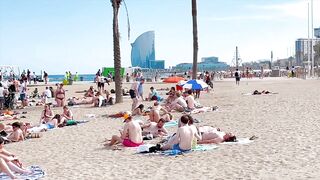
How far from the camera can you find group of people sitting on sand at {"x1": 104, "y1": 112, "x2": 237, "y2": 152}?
377 inches

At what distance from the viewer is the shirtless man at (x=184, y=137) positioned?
9500mm

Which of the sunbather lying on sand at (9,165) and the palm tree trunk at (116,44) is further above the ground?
the palm tree trunk at (116,44)

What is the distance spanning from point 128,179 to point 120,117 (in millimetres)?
8976

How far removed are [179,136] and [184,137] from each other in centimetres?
11

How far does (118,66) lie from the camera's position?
71.8 ft

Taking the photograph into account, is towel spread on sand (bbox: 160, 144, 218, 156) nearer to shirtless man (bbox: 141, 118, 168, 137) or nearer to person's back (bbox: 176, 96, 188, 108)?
shirtless man (bbox: 141, 118, 168, 137)

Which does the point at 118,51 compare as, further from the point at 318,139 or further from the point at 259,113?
the point at 318,139

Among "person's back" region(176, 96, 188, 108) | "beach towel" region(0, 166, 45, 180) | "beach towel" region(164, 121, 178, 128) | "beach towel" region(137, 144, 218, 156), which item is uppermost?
"person's back" region(176, 96, 188, 108)

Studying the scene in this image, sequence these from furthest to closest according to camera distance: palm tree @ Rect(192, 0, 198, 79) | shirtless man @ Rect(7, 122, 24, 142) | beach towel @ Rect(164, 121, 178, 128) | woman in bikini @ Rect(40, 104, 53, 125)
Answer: palm tree @ Rect(192, 0, 198, 79) → woman in bikini @ Rect(40, 104, 53, 125) → beach towel @ Rect(164, 121, 178, 128) → shirtless man @ Rect(7, 122, 24, 142)

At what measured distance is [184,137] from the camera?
9.52 metres

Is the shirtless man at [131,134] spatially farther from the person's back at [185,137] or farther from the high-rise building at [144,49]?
the high-rise building at [144,49]

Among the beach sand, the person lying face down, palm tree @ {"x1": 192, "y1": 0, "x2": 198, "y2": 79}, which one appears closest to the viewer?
the beach sand

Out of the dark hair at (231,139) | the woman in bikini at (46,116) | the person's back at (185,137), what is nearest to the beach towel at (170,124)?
the dark hair at (231,139)

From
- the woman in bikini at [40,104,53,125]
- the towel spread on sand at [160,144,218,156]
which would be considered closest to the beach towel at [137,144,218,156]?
the towel spread on sand at [160,144,218,156]
